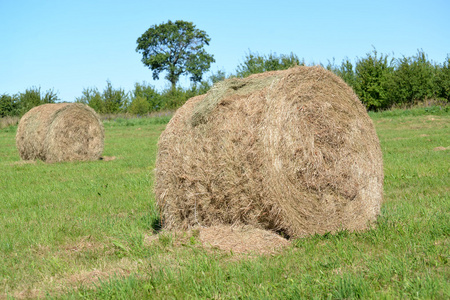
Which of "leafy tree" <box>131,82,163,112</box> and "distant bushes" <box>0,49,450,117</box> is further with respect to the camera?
"leafy tree" <box>131,82,163,112</box>

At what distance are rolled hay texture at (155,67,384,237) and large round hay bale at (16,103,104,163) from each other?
1025 centimetres

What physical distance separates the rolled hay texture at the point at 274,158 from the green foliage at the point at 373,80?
39644 millimetres

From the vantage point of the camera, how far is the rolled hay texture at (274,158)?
5.62 m

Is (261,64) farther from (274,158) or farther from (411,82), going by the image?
(274,158)

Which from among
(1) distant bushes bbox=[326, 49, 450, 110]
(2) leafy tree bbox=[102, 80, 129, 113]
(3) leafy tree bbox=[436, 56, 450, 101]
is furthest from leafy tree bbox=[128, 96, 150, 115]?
(3) leafy tree bbox=[436, 56, 450, 101]

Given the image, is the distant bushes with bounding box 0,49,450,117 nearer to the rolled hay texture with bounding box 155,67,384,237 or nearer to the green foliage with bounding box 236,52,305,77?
the green foliage with bounding box 236,52,305,77

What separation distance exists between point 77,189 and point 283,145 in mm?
5728

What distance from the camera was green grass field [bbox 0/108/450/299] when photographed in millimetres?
4066

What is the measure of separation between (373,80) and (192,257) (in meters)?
42.7

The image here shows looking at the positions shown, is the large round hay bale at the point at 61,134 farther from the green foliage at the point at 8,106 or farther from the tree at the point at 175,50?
the tree at the point at 175,50

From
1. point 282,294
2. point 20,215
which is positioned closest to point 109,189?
point 20,215

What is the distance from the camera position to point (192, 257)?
4953mm

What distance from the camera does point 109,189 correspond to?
961 cm

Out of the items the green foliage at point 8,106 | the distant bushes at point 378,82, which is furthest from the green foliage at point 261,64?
the green foliage at point 8,106
